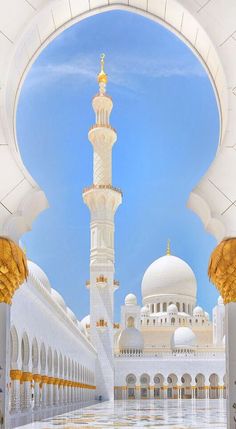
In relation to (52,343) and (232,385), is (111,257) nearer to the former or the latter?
(52,343)

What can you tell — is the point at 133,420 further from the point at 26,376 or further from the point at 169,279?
the point at 169,279

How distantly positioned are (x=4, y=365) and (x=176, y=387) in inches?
1106

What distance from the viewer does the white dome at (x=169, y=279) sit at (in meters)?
36.5

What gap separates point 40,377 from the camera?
13586 mm

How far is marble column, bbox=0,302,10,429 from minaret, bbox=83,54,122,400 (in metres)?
23.3

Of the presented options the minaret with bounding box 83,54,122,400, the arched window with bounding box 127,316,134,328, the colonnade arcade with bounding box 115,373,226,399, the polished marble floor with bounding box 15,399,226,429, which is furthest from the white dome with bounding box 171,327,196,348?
the polished marble floor with bounding box 15,399,226,429

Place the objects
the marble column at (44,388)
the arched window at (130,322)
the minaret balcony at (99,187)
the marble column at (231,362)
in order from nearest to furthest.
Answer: the marble column at (231,362) < the marble column at (44,388) < the minaret balcony at (99,187) < the arched window at (130,322)

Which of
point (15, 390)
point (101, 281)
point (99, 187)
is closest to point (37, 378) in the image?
point (15, 390)

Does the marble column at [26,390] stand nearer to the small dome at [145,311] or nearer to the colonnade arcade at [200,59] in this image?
the colonnade arcade at [200,59]

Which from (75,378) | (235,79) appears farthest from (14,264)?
(75,378)

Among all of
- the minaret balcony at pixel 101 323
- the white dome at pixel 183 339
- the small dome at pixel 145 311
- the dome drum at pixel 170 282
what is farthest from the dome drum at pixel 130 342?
the dome drum at pixel 170 282

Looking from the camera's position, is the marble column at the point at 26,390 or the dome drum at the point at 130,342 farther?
the dome drum at the point at 130,342

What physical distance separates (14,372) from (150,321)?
25.6 metres

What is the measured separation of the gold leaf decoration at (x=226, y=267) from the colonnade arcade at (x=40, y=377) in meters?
5.72
